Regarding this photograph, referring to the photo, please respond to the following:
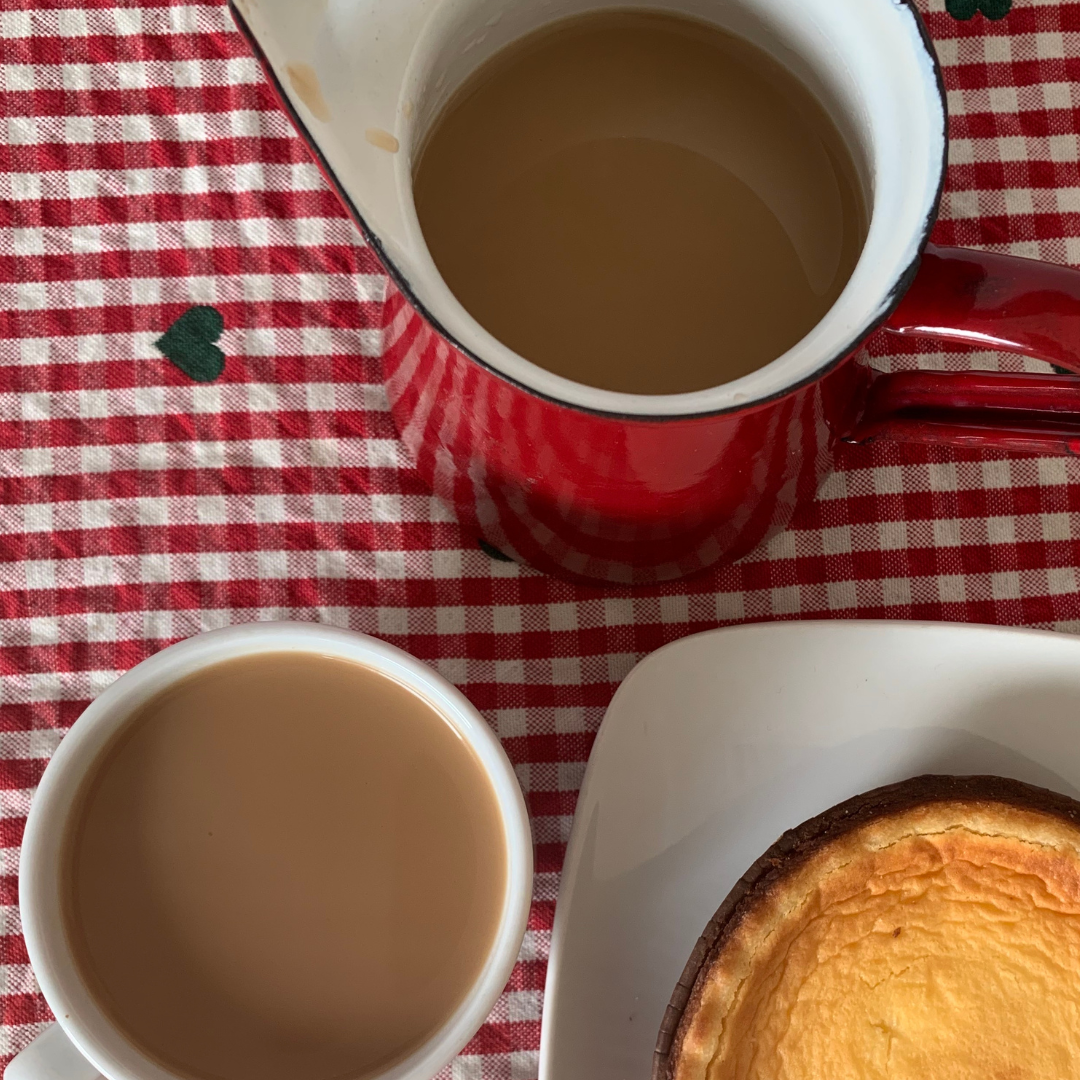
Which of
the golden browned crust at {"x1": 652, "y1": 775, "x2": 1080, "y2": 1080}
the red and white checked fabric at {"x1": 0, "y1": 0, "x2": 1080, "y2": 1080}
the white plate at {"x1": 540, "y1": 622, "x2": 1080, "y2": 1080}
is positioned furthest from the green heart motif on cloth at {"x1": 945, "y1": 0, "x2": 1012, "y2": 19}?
the golden browned crust at {"x1": 652, "y1": 775, "x2": 1080, "y2": 1080}

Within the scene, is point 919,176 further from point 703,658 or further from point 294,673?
point 294,673

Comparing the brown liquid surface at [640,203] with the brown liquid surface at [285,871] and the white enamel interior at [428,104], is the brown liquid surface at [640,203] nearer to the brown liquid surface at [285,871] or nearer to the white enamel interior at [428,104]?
the white enamel interior at [428,104]

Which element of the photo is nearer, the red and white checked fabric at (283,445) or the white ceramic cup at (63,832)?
the white ceramic cup at (63,832)

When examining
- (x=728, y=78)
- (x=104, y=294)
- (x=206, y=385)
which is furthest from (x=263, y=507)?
(x=728, y=78)

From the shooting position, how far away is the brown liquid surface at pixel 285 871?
2.58 ft

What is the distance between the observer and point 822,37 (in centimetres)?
63

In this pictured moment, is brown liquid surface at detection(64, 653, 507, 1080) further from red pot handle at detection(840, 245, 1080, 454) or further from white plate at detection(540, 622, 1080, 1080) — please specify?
red pot handle at detection(840, 245, 1080, 454)

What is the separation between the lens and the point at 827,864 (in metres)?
0.77

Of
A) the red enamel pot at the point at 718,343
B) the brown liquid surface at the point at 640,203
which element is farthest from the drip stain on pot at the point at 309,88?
the brown liquid surface at the point at 640,203

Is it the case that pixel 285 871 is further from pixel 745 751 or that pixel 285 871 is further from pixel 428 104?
pixel 428 104

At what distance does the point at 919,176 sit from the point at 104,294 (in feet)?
2.15

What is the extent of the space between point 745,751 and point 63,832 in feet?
1.57

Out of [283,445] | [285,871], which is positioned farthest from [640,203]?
[285,871]

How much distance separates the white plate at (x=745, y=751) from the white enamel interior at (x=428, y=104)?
0.34 m
